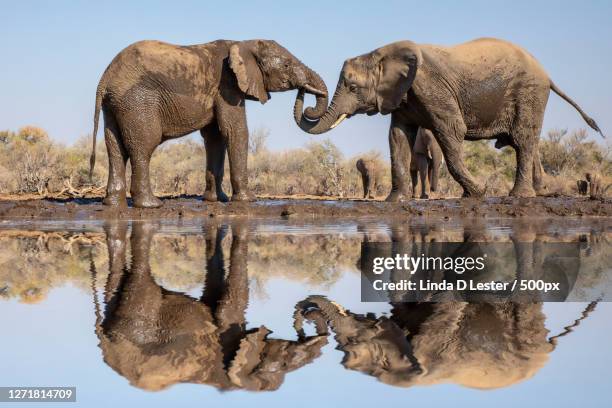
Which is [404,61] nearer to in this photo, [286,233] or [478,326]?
[286,233]

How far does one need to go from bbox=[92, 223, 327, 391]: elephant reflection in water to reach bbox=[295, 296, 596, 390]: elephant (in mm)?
329

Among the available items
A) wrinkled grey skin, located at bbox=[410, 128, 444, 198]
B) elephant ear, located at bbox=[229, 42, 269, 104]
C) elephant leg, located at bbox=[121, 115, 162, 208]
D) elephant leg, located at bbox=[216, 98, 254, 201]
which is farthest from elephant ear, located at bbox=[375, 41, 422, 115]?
wrinkled grey skin, located at bbox=[410, 128, 444, 198]

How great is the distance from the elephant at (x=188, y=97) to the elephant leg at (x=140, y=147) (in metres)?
0.02

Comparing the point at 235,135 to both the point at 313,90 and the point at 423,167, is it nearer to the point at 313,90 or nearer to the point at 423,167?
the point at 313,90

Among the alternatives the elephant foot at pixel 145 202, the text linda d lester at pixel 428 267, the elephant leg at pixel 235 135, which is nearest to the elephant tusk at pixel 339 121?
the elephant leg at pixel 235 135

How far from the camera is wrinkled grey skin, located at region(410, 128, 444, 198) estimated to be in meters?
23.3

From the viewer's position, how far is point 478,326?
5781 mm

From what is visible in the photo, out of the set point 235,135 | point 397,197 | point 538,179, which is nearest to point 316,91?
point 235,135

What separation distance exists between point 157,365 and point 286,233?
306 inches

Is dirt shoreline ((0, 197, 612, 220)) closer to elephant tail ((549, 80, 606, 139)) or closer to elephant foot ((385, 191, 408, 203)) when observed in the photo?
elephant foot ((385, 191, 408, 203))

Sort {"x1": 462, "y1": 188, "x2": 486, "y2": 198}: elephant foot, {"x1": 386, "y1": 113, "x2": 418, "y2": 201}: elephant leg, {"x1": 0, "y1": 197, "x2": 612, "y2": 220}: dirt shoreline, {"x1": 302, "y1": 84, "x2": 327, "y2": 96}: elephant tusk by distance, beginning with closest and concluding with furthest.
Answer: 1. {"x1": 0, "y1": 197, "x2": 612, "y2": 220}: dirt shoreline
2. {"x1": 386, "y1": 113, "x2": 418, "y2": 201}: elephant leg
3. {"x1": 302, "y1": 84, "x2": 327, "y2": 96}: elephant tusk
4. {"x1": 462, "y1": 188, "x2": 486, "y2": 198}: elephant foot

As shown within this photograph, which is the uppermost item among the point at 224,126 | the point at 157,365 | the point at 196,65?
the point at 196,65

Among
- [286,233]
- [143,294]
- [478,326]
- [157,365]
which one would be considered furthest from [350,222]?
[157,365]

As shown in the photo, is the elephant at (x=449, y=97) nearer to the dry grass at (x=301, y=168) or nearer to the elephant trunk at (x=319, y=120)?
the elephant trunk at (x=319, y=120)
